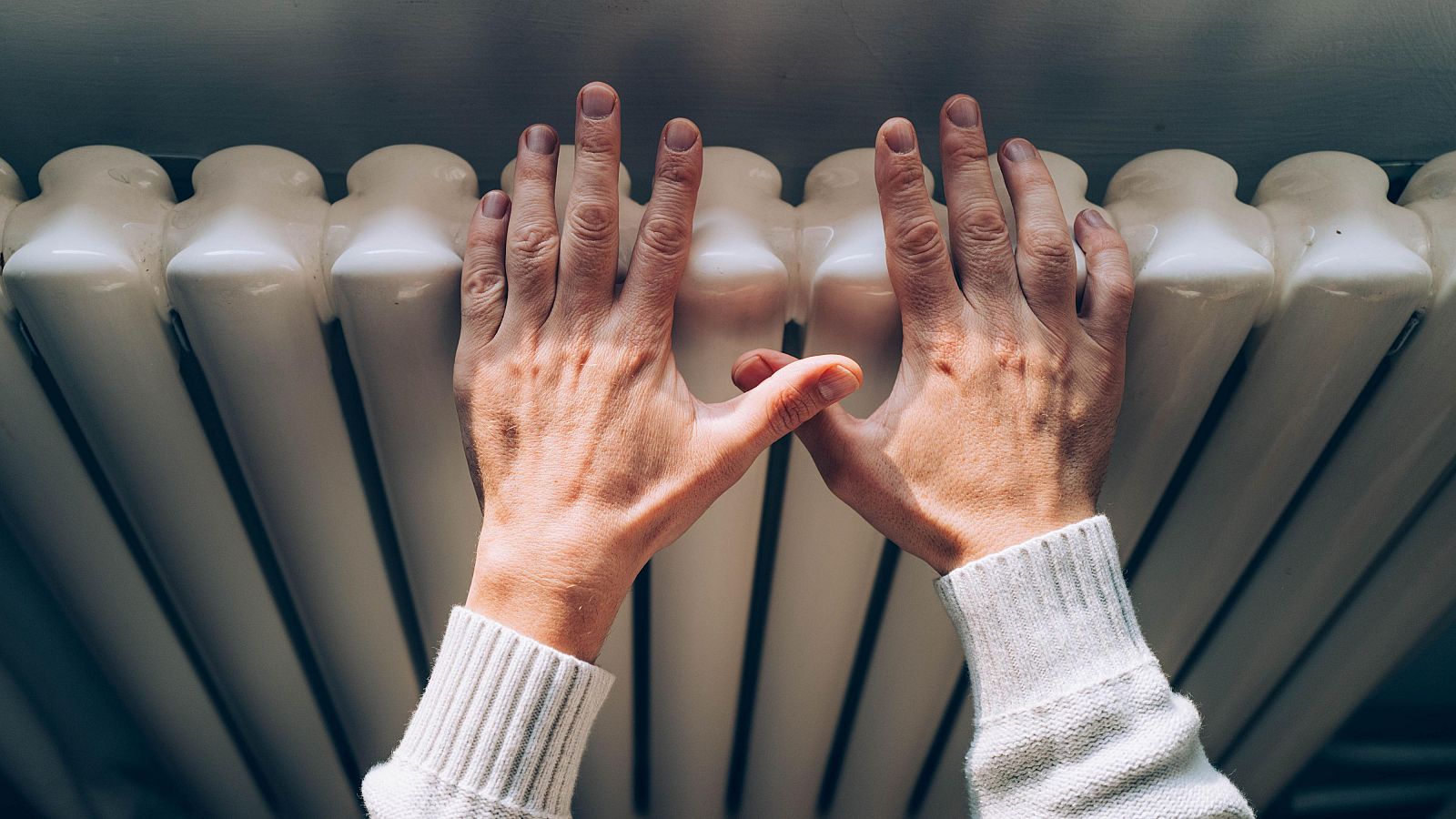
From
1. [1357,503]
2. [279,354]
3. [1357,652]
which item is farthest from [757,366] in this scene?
[1357,652]

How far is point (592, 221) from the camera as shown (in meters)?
0.44

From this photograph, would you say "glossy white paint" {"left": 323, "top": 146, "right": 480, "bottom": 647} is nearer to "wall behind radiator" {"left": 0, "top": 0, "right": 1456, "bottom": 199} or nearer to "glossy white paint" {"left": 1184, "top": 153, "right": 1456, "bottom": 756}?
"wall behind radiator" {"left": 0, "top": 0, "right": 1456, "bottom": 199}

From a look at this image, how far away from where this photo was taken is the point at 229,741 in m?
0.70

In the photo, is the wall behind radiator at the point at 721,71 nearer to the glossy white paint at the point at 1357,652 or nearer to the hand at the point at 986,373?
the hand at the point at 986,373

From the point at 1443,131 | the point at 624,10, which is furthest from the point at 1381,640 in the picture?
the point at 624,10

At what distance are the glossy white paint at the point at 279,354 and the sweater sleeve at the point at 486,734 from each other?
0.15 m

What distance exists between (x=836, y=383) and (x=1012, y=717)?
0.60 ft

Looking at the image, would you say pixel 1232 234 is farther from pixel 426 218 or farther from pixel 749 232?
pixel 426 218

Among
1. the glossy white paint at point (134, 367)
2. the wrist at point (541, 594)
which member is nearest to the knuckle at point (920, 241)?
the wrist at point (541, 594)

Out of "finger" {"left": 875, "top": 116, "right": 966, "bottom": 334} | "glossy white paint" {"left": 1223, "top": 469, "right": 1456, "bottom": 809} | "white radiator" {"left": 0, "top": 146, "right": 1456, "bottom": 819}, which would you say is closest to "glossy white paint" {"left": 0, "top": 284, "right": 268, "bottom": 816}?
"white radiator" {"left": 0, "top": 146, "right": 1456, "bottom": 819}

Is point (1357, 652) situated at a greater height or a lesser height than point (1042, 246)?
lesser

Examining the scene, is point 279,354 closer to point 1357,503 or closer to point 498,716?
point 498,716

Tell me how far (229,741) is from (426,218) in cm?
48

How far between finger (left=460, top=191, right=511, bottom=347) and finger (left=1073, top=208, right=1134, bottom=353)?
300 mm
